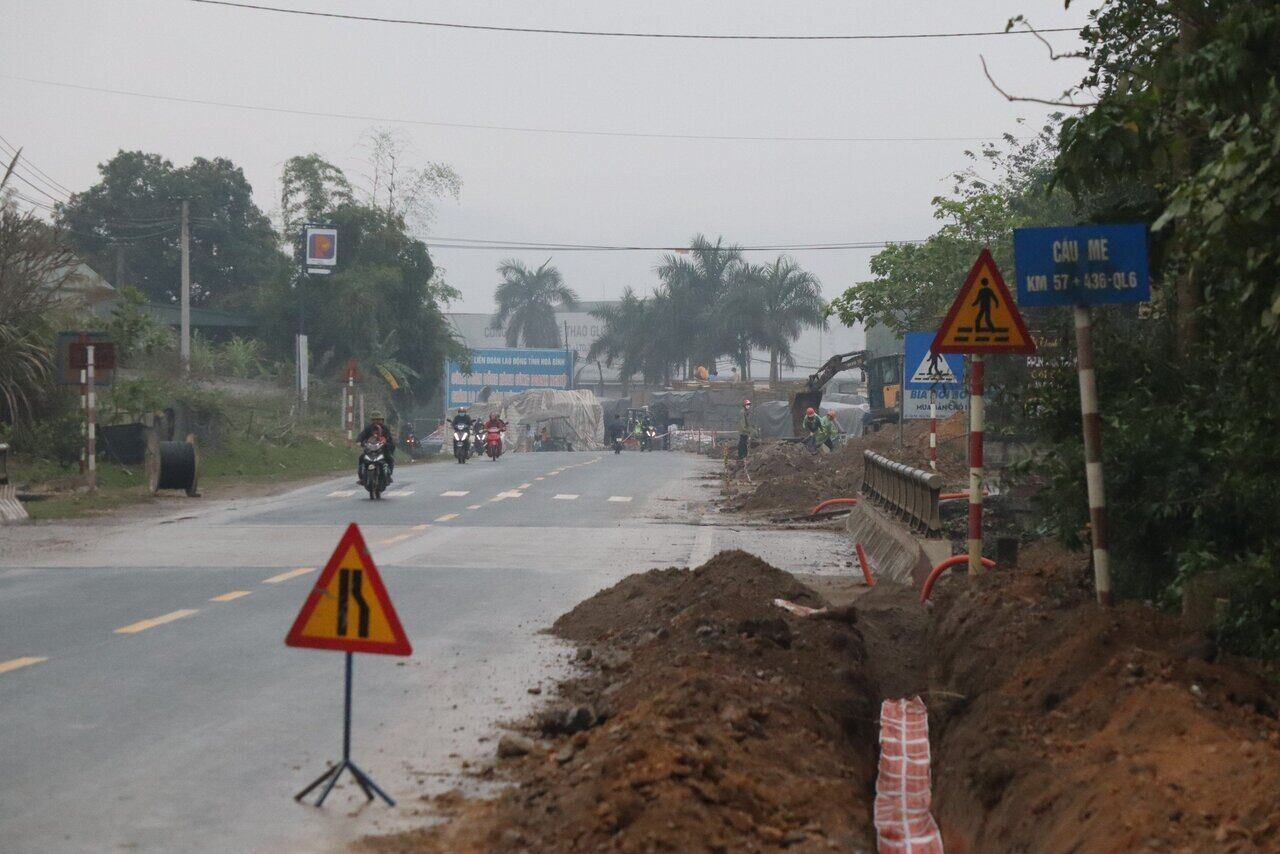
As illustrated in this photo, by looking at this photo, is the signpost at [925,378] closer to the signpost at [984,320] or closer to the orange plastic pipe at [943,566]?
the orange plastic pipe at [943,566]

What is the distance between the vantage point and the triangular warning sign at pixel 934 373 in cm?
2142

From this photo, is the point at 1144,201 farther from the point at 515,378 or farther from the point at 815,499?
the point at 515,378

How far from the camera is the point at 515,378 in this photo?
331 feet

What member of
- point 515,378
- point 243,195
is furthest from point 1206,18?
point 515,378

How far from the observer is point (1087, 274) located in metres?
8.87

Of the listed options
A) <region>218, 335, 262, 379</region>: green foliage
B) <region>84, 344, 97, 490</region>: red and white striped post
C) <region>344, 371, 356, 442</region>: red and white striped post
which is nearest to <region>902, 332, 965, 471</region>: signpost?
<region>84, 344, 97, 490</region>: red and white striped post

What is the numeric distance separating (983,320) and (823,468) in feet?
87.0

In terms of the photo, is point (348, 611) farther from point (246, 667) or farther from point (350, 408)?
point (350, 408)

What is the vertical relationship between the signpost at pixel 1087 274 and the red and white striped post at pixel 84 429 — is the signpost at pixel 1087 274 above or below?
above

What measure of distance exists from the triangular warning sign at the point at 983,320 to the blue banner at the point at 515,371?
88755 mm

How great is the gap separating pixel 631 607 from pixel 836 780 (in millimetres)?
5361

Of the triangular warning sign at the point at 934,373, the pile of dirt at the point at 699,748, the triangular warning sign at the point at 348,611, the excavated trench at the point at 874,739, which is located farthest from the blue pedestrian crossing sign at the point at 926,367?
the triangular warning sign at the point at 348,611

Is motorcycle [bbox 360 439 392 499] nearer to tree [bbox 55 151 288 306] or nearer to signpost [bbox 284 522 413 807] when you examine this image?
signpost [bbox 284 522 413 807]

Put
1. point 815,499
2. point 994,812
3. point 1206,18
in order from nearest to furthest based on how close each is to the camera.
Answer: point 994,812
point 1206,18
point 815,499
